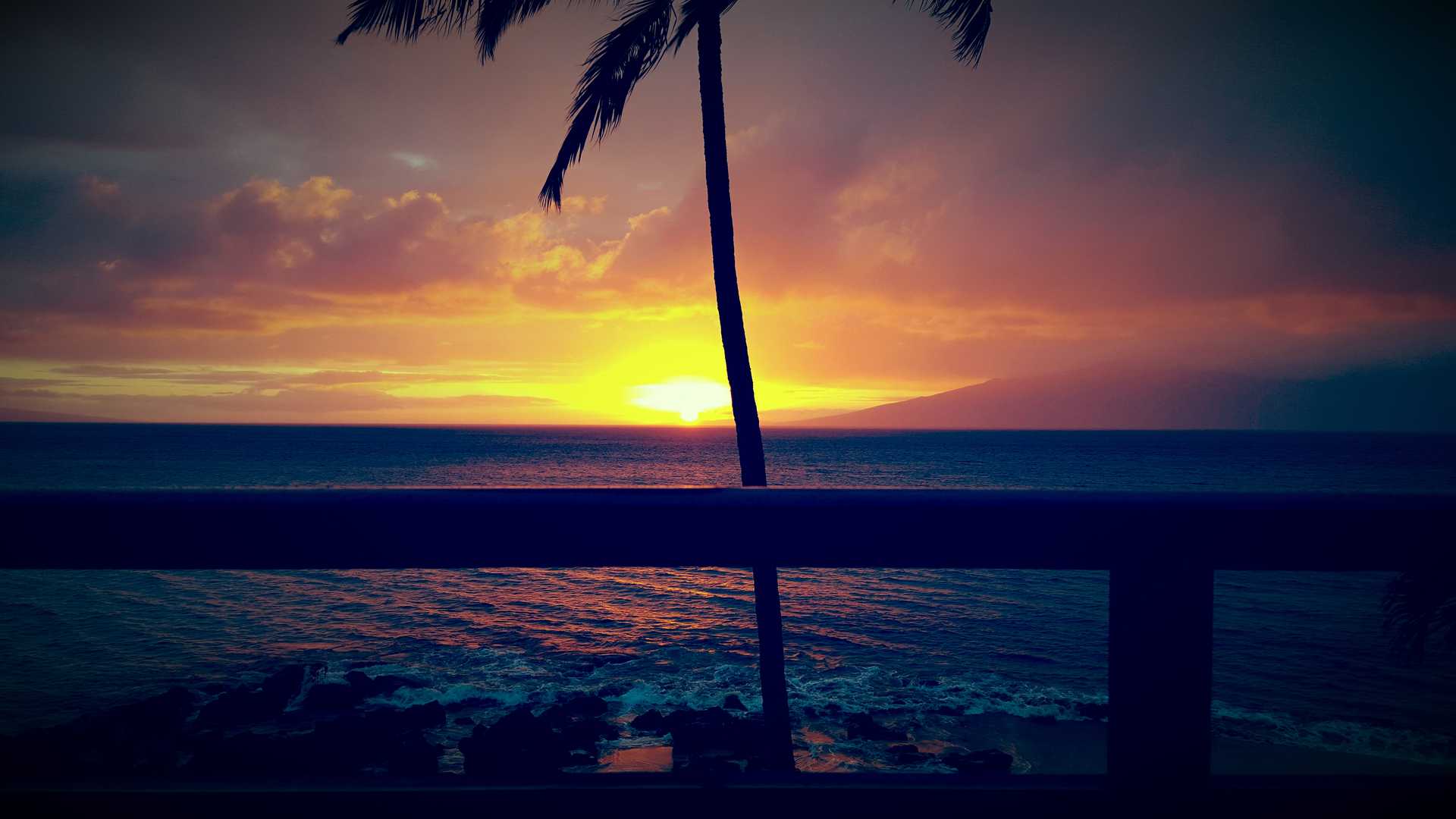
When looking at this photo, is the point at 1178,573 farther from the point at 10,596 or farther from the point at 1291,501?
the point at 10,596

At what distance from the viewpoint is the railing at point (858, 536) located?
1135mm

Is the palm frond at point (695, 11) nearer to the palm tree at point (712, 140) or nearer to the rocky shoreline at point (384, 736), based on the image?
the palm tree at point (712, 140)

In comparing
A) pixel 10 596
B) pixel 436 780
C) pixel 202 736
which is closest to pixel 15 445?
pixel 10 596

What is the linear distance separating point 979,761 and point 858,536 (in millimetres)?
9833

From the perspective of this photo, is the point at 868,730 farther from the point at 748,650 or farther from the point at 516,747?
the point at 748,650

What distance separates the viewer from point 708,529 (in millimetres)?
1142

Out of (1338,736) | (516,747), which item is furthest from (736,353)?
(1338,736)

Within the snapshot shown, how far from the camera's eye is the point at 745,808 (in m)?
1.23

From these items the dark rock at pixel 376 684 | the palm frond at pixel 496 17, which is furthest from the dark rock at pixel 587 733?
the palm frond at pixel 496 17

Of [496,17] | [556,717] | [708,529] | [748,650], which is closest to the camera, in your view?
[708,529]

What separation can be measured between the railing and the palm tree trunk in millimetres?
6664

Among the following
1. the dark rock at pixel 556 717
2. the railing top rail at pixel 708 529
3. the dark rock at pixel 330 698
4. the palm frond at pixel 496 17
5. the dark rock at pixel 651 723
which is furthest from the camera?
the dark rock at pixel 330 698

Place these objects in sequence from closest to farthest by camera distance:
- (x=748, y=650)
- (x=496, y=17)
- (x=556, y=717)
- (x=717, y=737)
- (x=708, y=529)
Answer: (x=708, y=529) < (x=496, y=17) < (x=717, y=737) < (x=556, y=717) < (x=748, y=650)

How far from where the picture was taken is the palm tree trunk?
796 cm
